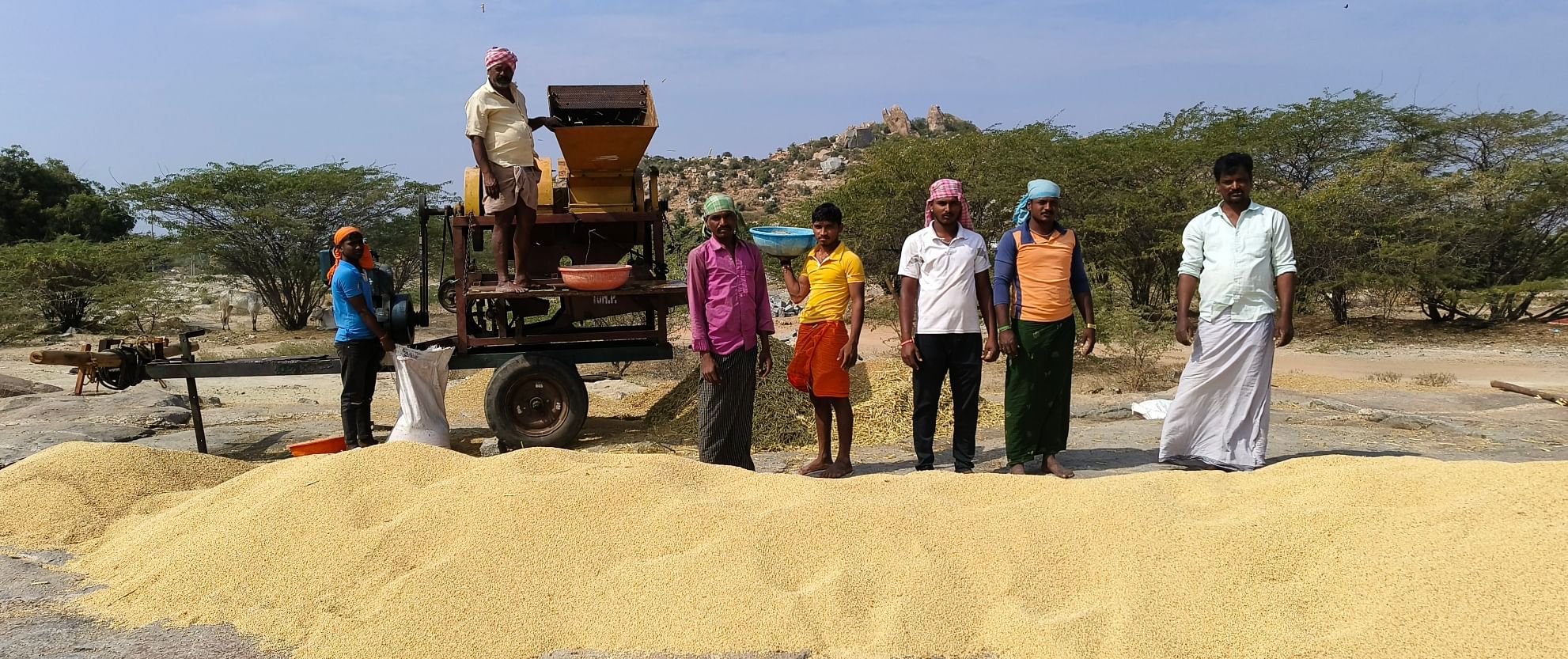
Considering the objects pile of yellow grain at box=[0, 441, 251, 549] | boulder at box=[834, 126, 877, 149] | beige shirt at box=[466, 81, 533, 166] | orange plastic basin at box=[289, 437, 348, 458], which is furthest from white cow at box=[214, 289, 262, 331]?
boulder at box=[834, 126, 877, 149]

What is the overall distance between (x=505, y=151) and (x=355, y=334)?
128cm

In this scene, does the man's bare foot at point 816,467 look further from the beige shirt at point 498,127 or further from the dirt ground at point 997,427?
the beige shirt at point 498,127

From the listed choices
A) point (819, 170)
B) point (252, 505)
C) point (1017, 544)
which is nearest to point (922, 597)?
point (1017, 544)

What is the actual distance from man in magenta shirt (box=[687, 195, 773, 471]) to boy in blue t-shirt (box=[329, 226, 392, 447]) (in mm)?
2030

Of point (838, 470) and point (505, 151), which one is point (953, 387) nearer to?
point (838, 470)

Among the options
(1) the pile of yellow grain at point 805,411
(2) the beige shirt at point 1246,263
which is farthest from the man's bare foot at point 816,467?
(2) the beige shirt at point 1246,263

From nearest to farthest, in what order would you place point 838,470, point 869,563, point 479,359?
point 869,563, point 838,470, point 479,359

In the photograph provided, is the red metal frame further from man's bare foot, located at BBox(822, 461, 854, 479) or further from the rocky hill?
the rocky hill

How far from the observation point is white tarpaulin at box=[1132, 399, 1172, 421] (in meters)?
6.21

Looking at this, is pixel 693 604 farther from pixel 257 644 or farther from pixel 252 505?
pixel 252 505

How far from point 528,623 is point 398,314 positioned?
11.6 feet

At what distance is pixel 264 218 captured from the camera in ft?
61.8

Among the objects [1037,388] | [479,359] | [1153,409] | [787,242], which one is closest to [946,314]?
[1037,388]

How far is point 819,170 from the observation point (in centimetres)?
4688
